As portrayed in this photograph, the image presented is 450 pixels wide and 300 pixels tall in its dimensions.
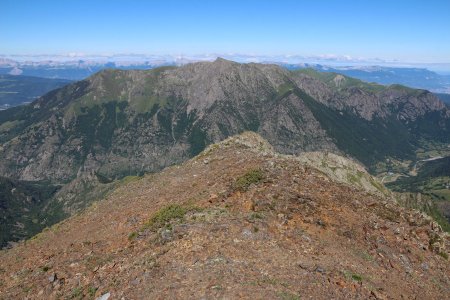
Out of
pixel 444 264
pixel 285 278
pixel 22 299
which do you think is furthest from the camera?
pixel 444 264

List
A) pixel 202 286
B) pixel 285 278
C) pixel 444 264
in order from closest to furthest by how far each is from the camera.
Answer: pixel 202 286 < pixel 285 278 < pixel 444 264

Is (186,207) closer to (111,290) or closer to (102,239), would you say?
(102,239)

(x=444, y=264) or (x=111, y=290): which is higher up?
(x=111, y=290)

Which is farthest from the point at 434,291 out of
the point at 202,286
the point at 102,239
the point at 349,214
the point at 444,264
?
the point at 102,239

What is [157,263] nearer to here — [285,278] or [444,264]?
[285,278]

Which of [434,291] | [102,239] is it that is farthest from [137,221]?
[434,291]

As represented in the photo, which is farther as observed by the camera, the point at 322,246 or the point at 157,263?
the point at 322,246
